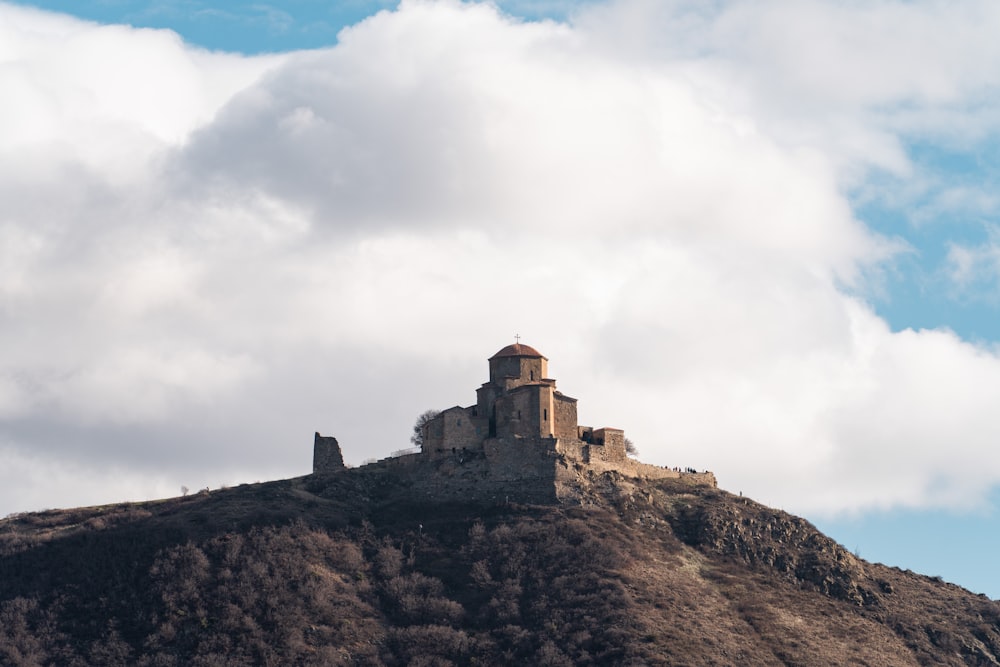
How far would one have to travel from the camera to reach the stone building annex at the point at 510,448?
331 ft

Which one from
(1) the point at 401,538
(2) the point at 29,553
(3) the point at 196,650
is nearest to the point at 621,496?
(1) the point at 401,538

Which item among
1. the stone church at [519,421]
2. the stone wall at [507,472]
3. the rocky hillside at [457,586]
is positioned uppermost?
the stone church at [519,421]

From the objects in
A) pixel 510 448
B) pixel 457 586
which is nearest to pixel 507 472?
pixel 510 448

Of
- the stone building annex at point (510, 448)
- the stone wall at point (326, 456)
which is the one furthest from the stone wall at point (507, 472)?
the stone wall at point (326, 456)

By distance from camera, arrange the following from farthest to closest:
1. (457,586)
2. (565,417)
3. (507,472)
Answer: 1. (565,417)
2. (507,472)
3. (457,586)

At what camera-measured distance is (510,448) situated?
101 m

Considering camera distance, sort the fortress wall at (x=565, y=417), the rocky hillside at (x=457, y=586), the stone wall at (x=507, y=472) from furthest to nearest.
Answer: the fortress wall at (x=565, y=417), the stone wall at (x=507, y=472), the rocky hillside at (x=457, y=586)

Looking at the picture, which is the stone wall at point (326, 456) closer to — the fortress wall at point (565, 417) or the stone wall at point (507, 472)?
the stone wall at point (507, 472)

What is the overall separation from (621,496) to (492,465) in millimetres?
8963

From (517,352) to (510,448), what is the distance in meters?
8.18

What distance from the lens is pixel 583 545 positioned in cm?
9506

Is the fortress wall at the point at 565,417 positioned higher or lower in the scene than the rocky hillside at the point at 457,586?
higher

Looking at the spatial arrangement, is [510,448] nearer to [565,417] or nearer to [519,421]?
[519,421]

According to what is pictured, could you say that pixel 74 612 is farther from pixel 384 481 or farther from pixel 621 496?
pixel 621 496
